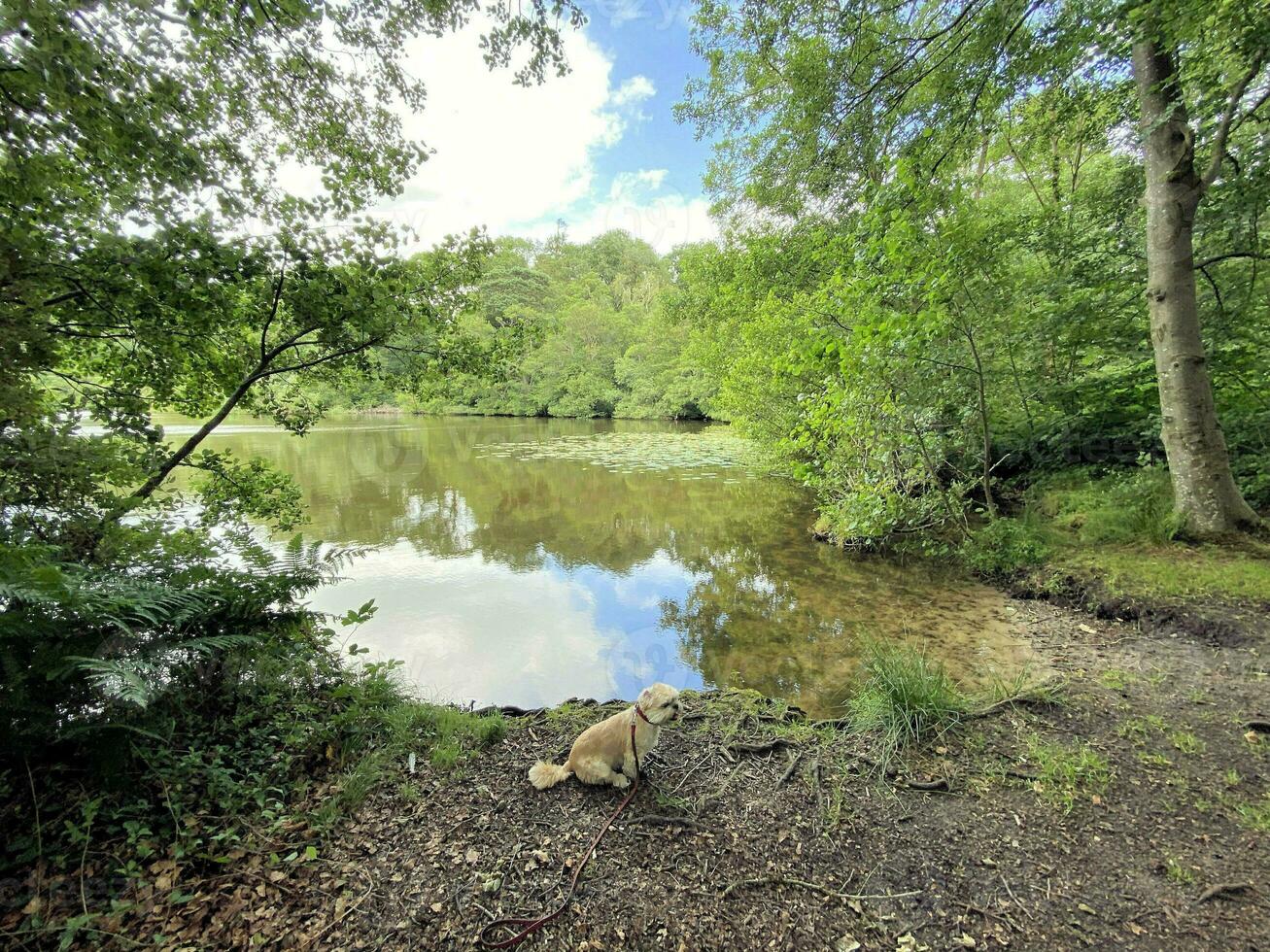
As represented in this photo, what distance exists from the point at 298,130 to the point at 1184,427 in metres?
7.51

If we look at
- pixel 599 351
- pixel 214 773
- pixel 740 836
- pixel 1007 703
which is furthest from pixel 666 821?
pixel 599 351

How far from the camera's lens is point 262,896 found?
1548mm

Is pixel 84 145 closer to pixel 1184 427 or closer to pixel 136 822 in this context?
pixel 136 822

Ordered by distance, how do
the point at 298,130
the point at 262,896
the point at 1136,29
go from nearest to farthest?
the point at 262,896 → the point at 1136,29 → the point at 298,130

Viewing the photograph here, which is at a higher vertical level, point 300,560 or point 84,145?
point 84,145

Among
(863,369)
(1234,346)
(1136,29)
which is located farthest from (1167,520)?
(1136,29)

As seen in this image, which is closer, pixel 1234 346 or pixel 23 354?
pixel 23 354

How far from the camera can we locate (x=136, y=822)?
5.22 ft

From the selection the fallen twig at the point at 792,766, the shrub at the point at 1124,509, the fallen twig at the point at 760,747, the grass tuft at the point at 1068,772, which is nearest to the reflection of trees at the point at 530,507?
the shrub at the point at 1124,509

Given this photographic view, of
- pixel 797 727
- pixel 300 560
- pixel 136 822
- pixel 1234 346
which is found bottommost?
pixel 797 727

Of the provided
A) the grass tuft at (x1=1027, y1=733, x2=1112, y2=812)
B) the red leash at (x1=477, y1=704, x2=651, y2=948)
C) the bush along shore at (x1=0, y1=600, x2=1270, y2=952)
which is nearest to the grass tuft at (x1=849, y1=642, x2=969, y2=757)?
the bush along shore at (x1=0, y1=600, x2=1270, y2=952)

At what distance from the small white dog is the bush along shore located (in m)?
0.08

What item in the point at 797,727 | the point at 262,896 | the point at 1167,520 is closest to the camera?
the point at 262,896

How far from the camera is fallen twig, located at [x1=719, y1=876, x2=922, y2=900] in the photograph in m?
1.71
